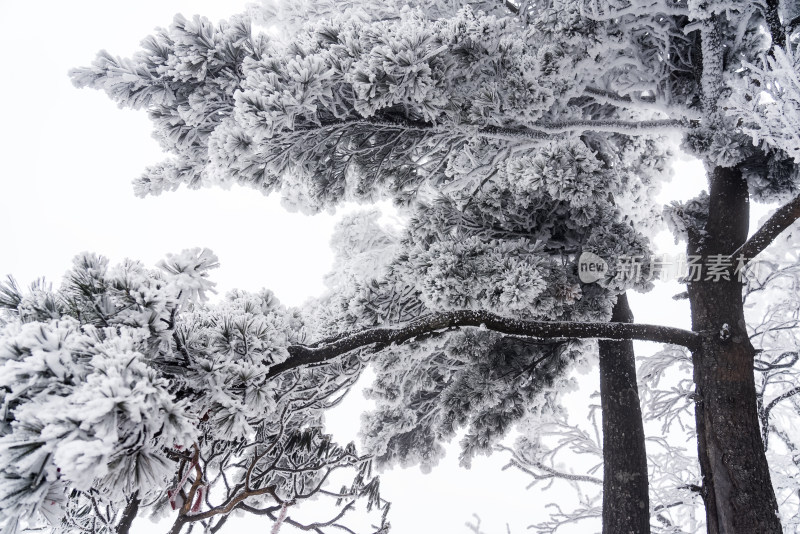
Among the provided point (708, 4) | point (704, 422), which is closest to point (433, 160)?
point (708, 4)

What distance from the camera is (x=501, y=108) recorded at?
4.09 metres

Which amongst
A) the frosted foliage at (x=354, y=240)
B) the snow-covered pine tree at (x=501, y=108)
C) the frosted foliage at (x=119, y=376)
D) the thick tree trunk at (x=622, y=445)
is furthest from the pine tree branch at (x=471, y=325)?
the frosted foliage at (x=354, y=240)

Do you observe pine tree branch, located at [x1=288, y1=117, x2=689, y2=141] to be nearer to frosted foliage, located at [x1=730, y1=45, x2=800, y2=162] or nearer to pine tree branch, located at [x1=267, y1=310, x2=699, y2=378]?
frosted foliage, located at [x1=730, y1=45, x2=800, y2=162]

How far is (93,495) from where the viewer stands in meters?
2.88

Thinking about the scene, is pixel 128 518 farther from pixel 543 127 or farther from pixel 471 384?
pixel 543 127

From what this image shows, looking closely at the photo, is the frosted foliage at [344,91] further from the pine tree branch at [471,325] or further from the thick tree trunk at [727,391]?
the thick tree trunk at [727,391]

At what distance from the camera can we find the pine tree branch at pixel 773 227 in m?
3.80

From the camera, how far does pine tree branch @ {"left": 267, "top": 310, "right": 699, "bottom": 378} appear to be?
2932 millimetres

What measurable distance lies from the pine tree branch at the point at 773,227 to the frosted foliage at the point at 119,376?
3.83m

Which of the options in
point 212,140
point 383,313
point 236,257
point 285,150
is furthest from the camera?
point 236,257

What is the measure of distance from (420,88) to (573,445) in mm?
5263

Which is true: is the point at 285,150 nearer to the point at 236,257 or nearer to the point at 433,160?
the point at 433,160

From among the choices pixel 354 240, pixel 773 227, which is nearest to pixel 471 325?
pixel 773 227

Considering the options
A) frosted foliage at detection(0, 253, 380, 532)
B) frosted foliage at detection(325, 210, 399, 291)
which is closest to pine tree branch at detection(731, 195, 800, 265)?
frosted foliage at detection(0, 253, 380, 532)
